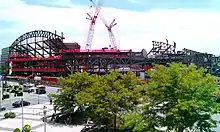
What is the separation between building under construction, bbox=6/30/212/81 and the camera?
94500 mm

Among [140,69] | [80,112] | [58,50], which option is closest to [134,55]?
[140,69]

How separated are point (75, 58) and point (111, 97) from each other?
70.7 m

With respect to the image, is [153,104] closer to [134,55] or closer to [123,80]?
[123,80]

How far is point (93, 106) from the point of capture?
3062 centimetres

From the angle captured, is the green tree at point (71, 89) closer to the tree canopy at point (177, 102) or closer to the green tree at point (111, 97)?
the green tree at point (111, 97)

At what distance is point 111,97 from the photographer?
29.0 meters

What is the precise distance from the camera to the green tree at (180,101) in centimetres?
2050

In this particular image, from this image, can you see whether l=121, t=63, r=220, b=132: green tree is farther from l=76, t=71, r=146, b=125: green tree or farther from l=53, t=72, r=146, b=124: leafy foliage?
l=76, t=71, r=146, b=125: green tree

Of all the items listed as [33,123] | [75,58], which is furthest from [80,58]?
[33,123]

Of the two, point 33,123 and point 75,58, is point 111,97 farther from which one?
point 75,58

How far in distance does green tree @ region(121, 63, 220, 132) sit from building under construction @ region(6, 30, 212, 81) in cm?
6052

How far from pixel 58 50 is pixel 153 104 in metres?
93.6

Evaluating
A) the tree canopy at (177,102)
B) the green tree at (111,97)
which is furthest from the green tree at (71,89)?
the tree canopy at (177,102)

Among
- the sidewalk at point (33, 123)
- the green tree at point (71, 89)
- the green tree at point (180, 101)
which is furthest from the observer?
the green tree at point (71, 89)
